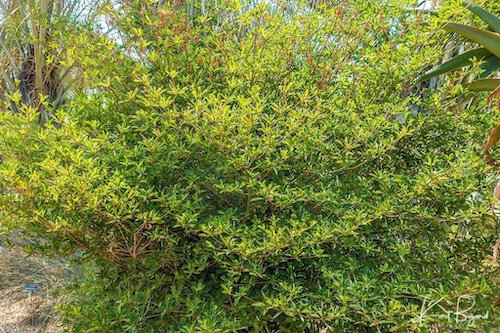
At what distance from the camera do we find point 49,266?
4.10 meters

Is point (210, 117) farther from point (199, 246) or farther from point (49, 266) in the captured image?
point (49, 266)

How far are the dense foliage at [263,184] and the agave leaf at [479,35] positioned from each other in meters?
0.29

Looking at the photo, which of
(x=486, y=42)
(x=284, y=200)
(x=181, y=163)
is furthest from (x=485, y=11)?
(x=181, y=163)

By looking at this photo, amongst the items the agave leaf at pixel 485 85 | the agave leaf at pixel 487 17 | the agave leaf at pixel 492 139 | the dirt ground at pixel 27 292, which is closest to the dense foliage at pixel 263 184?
the agave leaf at pixel 492 139

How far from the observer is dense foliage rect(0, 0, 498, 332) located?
190 cm

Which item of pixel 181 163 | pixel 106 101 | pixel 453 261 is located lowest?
pixel 453 261

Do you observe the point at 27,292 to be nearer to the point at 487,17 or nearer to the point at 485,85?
the point at 485,85

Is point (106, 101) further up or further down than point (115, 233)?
further up

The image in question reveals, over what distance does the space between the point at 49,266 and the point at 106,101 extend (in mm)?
2443

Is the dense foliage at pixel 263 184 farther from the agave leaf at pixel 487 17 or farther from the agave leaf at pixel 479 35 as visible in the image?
the agave leaf at pixel 487 17

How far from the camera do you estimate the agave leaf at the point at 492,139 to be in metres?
2.33

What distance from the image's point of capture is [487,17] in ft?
8.71

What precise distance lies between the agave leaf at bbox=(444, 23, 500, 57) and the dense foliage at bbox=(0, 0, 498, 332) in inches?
11.5

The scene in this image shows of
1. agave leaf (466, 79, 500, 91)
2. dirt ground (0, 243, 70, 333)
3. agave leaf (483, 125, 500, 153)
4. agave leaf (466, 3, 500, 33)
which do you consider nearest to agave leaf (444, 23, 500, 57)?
agave leaf (466, 3, 500, 33)
